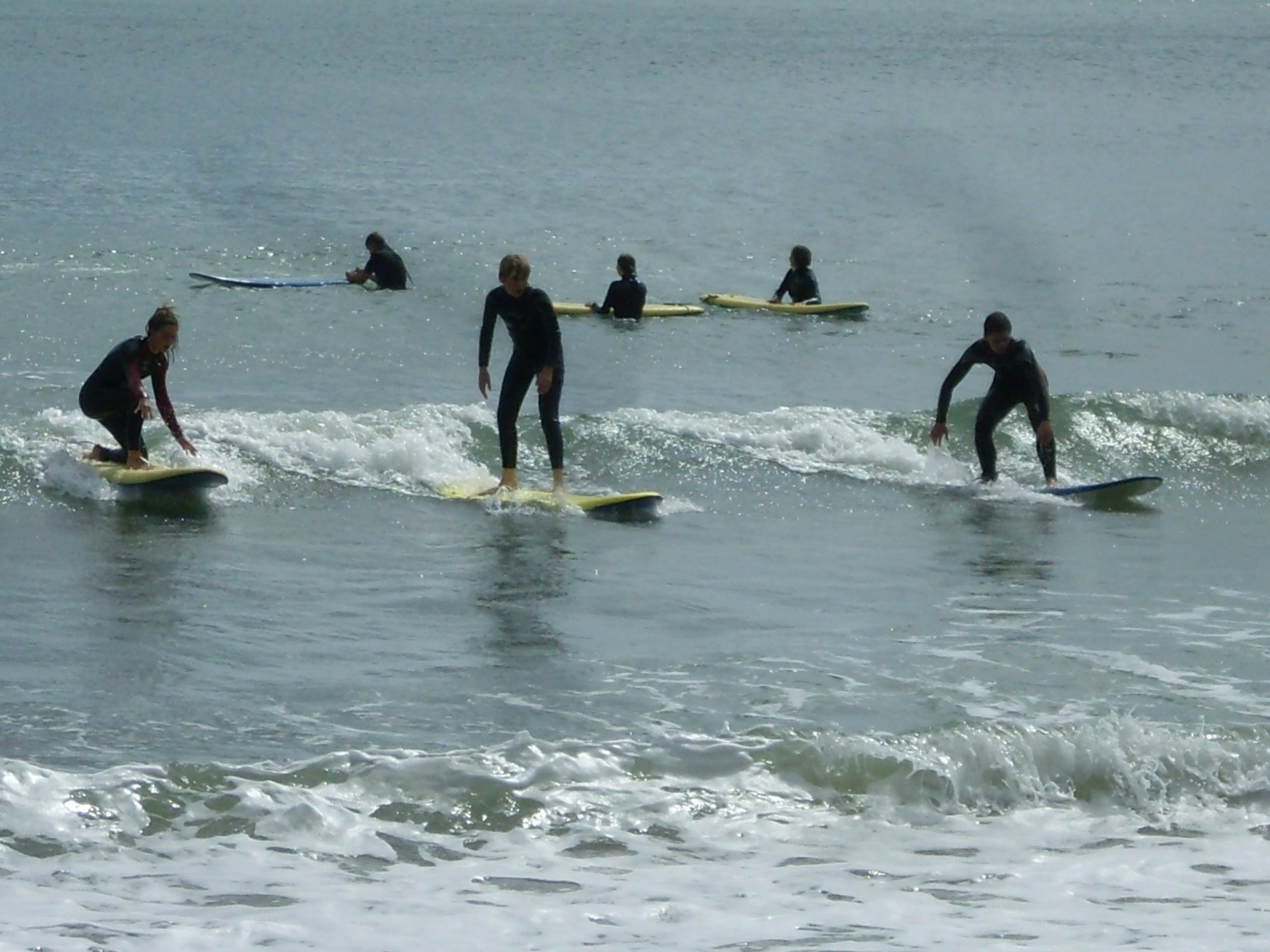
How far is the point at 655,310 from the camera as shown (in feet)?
76.0

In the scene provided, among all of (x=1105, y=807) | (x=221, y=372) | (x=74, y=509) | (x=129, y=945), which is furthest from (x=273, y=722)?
(x=221, y=372)

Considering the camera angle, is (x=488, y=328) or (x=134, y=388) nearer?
(x=134, y=388)

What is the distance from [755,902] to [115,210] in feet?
97.7

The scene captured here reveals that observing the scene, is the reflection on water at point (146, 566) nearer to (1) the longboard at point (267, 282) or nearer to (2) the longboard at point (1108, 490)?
(2) the longboard at point (1108, 490)

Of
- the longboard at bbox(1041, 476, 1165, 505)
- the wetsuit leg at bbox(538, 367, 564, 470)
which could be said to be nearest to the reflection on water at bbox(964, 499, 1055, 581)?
the longboard at bbox(1041, 476, 1165, 505)

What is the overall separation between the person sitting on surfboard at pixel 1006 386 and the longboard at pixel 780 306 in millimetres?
10429

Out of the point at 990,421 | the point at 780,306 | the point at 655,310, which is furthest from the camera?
the point at 780,306

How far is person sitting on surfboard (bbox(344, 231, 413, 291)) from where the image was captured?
961 inches

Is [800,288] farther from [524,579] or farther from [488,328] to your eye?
[524,579]

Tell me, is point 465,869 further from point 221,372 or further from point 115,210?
point 115,210

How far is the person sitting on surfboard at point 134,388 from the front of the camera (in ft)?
37.7

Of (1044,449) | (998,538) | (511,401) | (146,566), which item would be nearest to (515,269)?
(511,401)

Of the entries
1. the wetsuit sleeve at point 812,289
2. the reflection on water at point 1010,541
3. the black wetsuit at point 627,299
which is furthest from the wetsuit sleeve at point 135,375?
the wetsuit sleeve at point 812,289

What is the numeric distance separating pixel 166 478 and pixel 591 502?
2962mm
